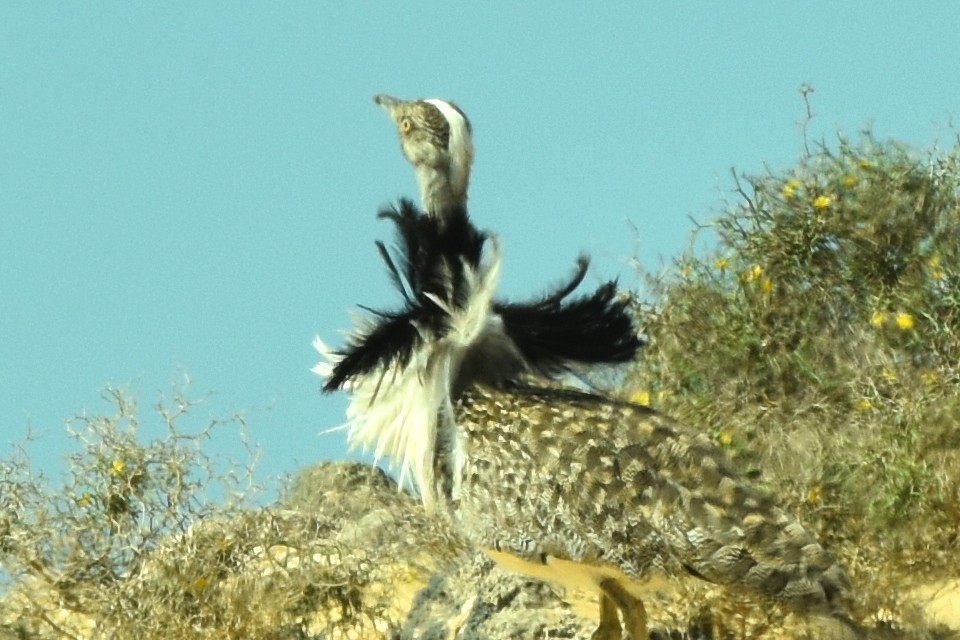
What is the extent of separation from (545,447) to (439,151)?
179 centimetres

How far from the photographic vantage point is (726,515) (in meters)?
6.22

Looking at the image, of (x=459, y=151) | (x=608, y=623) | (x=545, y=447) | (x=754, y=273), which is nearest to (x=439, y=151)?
(x=459, y=151)

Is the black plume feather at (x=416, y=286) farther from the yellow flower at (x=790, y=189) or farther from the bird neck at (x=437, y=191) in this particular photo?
the yellow flower at (x=790, y=189)

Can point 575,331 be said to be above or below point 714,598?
above

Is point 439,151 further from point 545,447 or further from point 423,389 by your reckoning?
point 545,447

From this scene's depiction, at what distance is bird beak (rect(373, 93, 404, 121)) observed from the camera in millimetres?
8078

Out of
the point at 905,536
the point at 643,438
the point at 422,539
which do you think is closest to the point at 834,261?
the point at 905,536

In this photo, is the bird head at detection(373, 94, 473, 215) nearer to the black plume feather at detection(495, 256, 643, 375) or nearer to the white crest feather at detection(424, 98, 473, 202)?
the white crest feather at detection(424, 98, 473, 202)

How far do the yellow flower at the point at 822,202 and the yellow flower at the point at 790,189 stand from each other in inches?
4.9

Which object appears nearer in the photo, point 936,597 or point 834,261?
point 936,597

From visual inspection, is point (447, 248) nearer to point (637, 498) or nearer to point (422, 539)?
point (637, 498)

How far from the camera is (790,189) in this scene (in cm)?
984

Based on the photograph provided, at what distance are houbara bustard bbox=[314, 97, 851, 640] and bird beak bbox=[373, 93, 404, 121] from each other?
0.87 meters

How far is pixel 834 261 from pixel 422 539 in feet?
9.47
